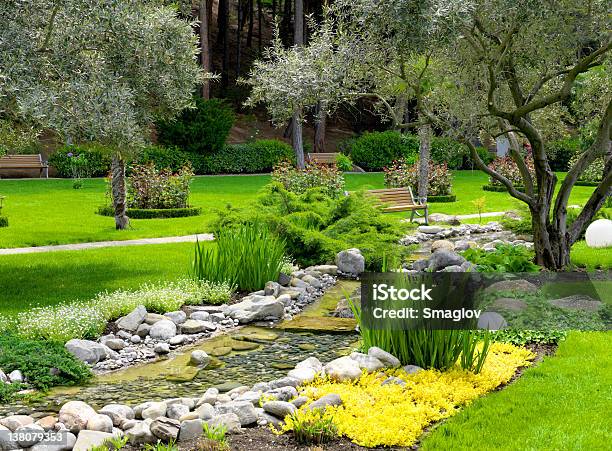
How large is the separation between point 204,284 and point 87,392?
3147 mm

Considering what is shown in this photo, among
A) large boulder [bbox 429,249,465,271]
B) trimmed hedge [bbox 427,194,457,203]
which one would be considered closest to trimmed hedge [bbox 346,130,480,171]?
trimmed hedge [bbox 427,194,457,203]

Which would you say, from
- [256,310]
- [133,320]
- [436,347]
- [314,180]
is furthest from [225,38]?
[436,347]

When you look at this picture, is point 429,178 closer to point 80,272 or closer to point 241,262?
point 241,262

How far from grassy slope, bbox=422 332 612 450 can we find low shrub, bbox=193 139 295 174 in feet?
72.4

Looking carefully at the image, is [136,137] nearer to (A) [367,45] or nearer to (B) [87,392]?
(A) [367,45]

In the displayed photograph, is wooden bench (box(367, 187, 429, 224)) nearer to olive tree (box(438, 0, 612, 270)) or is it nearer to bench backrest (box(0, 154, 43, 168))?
olive tree (box(438, 0, 612, 270))

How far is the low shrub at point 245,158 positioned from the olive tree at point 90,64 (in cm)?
1730

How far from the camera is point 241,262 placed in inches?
379

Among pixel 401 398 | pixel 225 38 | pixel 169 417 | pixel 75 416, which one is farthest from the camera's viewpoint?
pixel 225 38

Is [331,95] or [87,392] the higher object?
[331,95]

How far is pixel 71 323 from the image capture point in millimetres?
7391

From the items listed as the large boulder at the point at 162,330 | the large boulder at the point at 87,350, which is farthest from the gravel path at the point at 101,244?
the large boulder at the point at 87,350

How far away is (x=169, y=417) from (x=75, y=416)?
627 millimetres

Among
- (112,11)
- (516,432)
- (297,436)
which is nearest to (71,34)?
(112,11)
